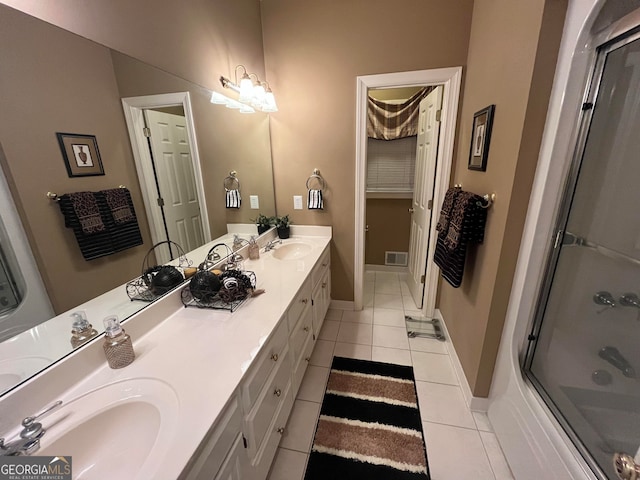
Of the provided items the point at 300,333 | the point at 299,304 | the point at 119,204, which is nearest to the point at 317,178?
the point at 299,304

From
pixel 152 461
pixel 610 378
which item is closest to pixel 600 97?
pixel 610 378

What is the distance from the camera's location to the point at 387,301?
9.53 ft

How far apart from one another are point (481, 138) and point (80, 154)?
6.38 feet

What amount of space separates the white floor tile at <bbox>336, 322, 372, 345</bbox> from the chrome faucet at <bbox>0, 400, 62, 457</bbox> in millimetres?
1888

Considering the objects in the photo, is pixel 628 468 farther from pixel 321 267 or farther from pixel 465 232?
pixel 321 267

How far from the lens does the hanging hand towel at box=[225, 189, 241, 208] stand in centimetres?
188

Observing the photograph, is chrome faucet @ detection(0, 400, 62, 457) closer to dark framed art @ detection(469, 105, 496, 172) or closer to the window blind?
dark framed art @ detection(469, 105, 496, 172)

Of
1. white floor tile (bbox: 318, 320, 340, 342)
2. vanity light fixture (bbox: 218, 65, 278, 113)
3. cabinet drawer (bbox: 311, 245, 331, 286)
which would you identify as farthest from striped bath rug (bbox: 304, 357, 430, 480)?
vanity light fixture (bbox: 218, 65, 278, 113)

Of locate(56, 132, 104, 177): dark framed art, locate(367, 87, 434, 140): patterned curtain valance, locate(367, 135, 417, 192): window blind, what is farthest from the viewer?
locate(367, 135, 417, 192): window blind

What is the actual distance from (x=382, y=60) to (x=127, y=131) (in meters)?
1.88

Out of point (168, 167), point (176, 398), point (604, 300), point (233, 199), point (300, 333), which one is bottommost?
point (300, 333)

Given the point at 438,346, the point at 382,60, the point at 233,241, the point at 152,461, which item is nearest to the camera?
the point at 152,461

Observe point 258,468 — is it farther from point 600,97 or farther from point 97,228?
point 600,97

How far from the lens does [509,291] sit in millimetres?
1354
